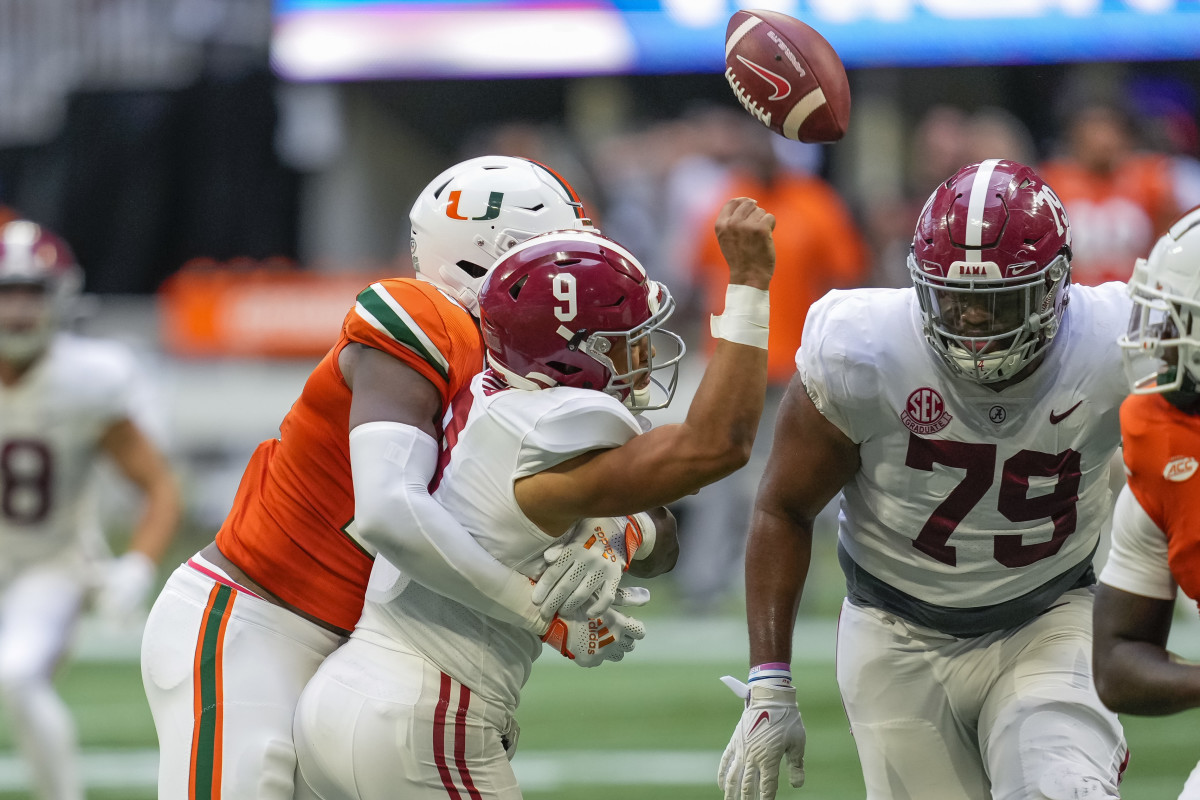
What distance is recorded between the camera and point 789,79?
318cm

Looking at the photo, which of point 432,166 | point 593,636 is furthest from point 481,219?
point 432,166

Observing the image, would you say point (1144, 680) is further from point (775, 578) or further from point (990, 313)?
point (775, 578)

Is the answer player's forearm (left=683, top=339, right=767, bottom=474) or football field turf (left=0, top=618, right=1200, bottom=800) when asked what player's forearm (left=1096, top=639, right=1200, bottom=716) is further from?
football field turf (left=0, top=618, right=1200, bottom=800)

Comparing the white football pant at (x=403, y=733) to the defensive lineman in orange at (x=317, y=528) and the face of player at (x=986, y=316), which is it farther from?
the face of player at (x=986, y=316)

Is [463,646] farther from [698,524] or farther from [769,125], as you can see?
[698,524]

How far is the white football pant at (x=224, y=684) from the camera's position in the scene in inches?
117

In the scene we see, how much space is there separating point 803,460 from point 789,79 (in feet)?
2.39

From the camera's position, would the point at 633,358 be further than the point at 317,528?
No

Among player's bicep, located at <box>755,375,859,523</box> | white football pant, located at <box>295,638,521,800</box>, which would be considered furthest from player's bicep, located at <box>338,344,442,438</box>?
player's bicep, located at <box>755,375,859,523</box>

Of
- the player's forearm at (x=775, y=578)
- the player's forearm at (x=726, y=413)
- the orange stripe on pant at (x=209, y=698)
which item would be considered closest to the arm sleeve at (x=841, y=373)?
the player's forearm at (x=775, y=578)

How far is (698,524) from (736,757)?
4876mm

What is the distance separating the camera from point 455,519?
2.75m

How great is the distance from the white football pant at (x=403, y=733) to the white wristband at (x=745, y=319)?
743 mm

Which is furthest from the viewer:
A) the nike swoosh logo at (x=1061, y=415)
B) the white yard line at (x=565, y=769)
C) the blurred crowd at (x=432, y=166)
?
the blurred crowd at (x=432, y=166)
